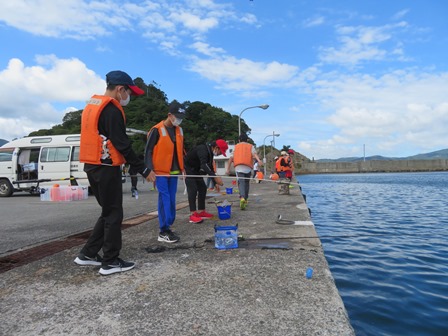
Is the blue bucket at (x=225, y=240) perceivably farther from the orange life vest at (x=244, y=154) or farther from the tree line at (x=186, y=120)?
the tree line at (x=186, y=120)

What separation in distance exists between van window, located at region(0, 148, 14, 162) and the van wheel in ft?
3.19

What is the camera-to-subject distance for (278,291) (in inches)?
104

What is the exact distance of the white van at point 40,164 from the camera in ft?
45.2

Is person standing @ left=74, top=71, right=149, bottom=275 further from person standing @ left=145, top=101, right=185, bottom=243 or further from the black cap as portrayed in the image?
→ person standing @ left=145, top=101, right=185, bottom=243

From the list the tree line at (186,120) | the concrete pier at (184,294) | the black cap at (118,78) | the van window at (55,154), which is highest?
the tree line at (186,120)

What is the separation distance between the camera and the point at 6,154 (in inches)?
581

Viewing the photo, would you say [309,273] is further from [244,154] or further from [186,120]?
[186,120]

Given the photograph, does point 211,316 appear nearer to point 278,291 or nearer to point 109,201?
point 278,291

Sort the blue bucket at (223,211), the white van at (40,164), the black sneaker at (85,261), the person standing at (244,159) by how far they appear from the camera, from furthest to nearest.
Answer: the white van at (40,164)
the person standing at (244,159)
the blue bucket at (223,211)
the black sneaker at (85,261)

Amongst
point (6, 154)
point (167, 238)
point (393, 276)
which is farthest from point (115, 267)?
point (6, 154)

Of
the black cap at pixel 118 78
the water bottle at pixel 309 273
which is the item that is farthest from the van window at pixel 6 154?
the water bottle at pixel 309 273

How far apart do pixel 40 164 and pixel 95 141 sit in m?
12.9

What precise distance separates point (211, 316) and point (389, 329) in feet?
6.78

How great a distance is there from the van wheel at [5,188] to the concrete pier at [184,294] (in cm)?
1312
